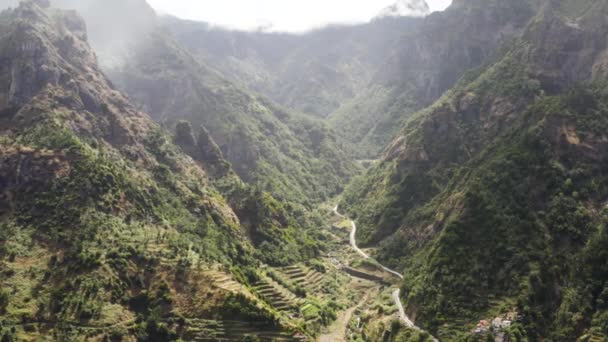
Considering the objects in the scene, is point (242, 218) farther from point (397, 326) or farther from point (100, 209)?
point (397, 326)

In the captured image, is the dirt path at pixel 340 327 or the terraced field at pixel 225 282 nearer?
the terraced field at pixel 225 282

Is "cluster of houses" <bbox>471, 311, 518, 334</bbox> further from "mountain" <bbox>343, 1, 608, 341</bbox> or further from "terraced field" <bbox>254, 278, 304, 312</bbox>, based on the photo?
"terraced field" <bbox>254, 278, 304, 312</bbox>

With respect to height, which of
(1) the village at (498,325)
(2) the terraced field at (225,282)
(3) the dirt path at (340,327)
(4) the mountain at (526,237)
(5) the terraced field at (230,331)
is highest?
(4) the mountain at (526,237)

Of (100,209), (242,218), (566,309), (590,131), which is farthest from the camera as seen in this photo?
(242,218)

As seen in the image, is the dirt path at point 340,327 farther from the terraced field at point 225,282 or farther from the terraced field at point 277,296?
the terraced field at point 225,282

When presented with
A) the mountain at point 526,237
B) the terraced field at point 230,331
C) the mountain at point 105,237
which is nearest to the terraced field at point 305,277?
the mountain at point 105,237

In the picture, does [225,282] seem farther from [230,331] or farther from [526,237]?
[526,237]

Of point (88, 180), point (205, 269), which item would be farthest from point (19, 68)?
point (205, 269)
